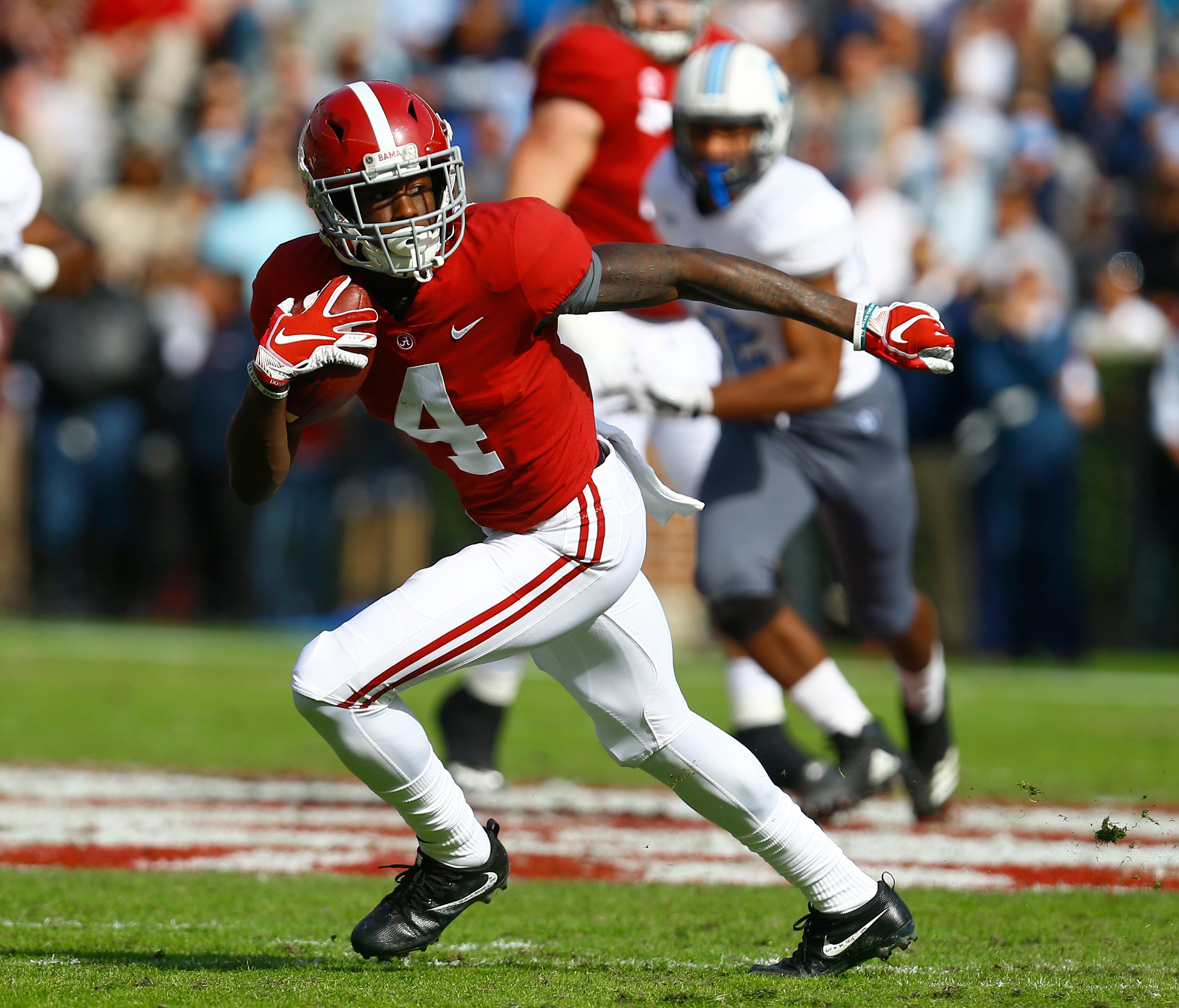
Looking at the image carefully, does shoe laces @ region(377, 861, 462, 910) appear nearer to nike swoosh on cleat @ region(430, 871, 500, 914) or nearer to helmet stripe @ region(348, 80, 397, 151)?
nike swoosh on cleat @ region(430, 871, 500, 914)

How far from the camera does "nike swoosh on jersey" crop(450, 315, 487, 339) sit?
3219mm

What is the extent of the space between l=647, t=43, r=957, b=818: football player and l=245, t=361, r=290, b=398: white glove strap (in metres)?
1.85

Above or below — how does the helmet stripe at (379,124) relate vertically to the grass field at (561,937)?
above

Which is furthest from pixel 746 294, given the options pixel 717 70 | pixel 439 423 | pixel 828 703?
pixel 828 703

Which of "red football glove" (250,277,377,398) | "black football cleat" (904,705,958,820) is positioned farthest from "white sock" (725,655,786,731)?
"red football glove" (250,277,377,398)

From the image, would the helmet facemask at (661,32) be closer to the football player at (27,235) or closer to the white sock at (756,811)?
the football player at (27,235)

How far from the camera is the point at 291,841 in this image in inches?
189

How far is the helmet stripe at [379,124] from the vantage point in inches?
125

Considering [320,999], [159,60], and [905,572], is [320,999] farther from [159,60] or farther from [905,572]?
[159,60]

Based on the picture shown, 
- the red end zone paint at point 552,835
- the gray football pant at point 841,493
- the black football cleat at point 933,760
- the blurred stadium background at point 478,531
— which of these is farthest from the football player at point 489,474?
the black football cleat at point 933,760

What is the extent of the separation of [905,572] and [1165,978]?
6.54 ft

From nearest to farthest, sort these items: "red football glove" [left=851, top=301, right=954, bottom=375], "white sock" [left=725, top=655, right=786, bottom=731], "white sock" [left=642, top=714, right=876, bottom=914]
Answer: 1. "red football glove" [left=851, top=301, right=954, bottom=375]
2. "white sock" [left=642, top=714, right=876, bottom=914]
3. "white sock" [left=725, top=655, right=786, bottom=731]

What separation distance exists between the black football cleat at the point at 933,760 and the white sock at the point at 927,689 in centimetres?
2

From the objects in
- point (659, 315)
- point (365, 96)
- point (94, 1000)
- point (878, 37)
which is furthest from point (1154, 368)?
point (94, 1000)
